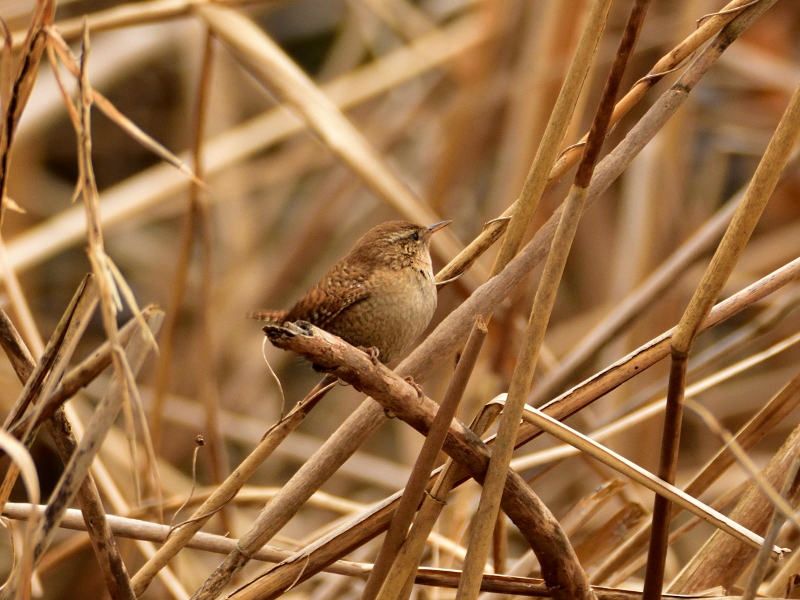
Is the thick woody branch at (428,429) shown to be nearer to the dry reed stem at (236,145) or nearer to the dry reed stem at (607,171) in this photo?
the dry reed stem at (607,171)

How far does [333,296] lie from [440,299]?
44.0 inches

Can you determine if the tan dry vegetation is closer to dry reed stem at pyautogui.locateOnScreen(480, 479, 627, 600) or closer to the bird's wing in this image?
dry reed stem at pyautogui.locateOnScreen(480, 479, 627, 600)

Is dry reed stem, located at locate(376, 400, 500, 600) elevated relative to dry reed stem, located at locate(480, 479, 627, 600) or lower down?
lower down

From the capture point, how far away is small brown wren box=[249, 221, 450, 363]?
1.65 metres

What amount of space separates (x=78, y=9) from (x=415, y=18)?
1693mm

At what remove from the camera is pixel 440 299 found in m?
2.79

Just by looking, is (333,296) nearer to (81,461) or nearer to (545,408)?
(545,408)

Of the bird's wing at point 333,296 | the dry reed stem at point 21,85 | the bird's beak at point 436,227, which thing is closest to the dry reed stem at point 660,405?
the bird's wing at point 333,296

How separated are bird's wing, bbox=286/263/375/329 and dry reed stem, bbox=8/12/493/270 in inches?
34.5

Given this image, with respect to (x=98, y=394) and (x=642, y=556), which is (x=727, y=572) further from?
(x=98, y=394)

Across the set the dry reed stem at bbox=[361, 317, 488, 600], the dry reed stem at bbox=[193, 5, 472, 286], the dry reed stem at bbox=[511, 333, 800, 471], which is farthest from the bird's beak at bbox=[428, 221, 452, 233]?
the dry reed stem at bbox=[361, 317, 488, 600]

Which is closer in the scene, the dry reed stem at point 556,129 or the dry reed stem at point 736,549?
the dry reed stem at point 556,129

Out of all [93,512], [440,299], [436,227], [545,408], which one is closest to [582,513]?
[545,408]

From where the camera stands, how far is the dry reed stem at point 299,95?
1839 mm
